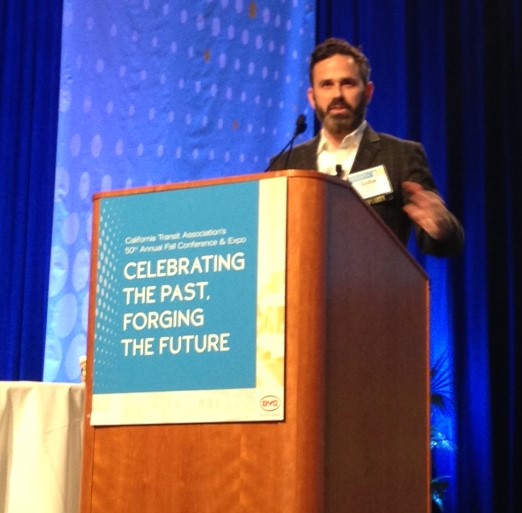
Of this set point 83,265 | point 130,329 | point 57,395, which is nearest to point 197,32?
point 83,265

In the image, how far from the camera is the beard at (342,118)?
9.26 feet

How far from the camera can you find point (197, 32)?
508 centimetres

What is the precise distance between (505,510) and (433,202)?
256cm

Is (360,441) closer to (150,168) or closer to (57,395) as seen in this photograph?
(57,395)

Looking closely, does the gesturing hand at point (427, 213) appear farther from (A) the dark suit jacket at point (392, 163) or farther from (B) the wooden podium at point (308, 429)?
(A) the dark suit jacket at point (392, 163)

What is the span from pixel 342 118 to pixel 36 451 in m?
1.29

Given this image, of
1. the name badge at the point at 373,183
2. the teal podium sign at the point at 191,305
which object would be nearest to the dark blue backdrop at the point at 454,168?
the name badge at the point at 373,183

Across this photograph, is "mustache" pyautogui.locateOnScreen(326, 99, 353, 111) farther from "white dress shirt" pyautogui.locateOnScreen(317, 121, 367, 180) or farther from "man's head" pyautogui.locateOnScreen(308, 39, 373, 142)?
"white dress shirt" pyautogui.locateOnScreen(317, 121, 367, 180)

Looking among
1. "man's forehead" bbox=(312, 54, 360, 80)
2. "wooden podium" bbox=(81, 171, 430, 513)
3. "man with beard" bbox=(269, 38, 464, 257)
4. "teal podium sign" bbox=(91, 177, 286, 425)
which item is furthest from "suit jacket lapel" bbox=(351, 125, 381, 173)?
"teal podium sign" bbox=(91, 177, 286, 425)

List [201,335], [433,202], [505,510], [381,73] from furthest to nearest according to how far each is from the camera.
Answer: [381,73] < [505,510] < [433,202] < [201,335]

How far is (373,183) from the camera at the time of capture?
2.14 metres

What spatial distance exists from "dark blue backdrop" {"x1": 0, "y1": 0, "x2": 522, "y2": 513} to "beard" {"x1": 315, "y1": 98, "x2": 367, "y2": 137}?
64.3 inches

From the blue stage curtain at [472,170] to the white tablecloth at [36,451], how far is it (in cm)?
241

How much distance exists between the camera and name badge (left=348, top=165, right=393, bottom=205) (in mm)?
2127
